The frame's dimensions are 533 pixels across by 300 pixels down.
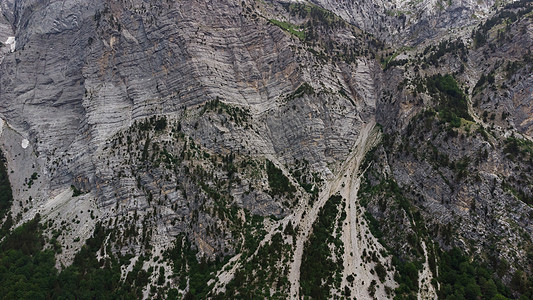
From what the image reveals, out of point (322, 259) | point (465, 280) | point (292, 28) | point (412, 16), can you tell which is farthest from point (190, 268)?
point (412, 16)

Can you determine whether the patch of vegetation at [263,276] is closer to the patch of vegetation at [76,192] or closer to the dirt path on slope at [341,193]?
the dirt path on slope at [341,193]

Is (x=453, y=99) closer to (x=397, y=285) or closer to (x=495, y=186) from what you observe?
(x=495, y=186)

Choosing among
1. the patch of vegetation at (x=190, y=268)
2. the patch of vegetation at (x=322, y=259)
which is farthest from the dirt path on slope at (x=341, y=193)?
the patch of vegetation at (x=190, y=268)

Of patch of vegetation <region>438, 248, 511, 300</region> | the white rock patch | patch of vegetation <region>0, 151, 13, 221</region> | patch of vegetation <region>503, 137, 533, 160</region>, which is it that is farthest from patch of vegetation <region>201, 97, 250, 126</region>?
the white rock patch

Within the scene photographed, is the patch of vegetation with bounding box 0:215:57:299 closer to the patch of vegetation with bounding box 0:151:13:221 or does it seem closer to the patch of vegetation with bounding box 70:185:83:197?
the patch of vegetation with bounding box 70:185:83:197

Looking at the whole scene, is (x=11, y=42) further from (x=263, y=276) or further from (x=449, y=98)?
(x=449, y=98)

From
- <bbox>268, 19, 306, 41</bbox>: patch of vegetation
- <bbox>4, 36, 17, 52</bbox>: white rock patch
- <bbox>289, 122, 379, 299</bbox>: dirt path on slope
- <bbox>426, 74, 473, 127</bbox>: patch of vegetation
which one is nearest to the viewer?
<bbox>289, 122, 379, 299</bbox>: dirt path on slope

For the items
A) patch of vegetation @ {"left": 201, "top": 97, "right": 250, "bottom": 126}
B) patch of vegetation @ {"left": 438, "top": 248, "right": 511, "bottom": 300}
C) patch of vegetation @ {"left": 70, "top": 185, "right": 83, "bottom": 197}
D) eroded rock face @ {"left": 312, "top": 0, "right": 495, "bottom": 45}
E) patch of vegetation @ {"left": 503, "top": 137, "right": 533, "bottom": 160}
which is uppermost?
eroded rock face @ {"left": 312, "top": 0, "right": 495, "bottom": 45}

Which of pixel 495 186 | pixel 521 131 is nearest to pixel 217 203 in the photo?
pixel 495 186

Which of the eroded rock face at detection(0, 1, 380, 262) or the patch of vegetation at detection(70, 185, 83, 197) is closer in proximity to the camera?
the eroded rock face at detection(0, 1, 380, 262)

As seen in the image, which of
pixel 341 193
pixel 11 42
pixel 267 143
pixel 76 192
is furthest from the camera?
pixel 11 42
